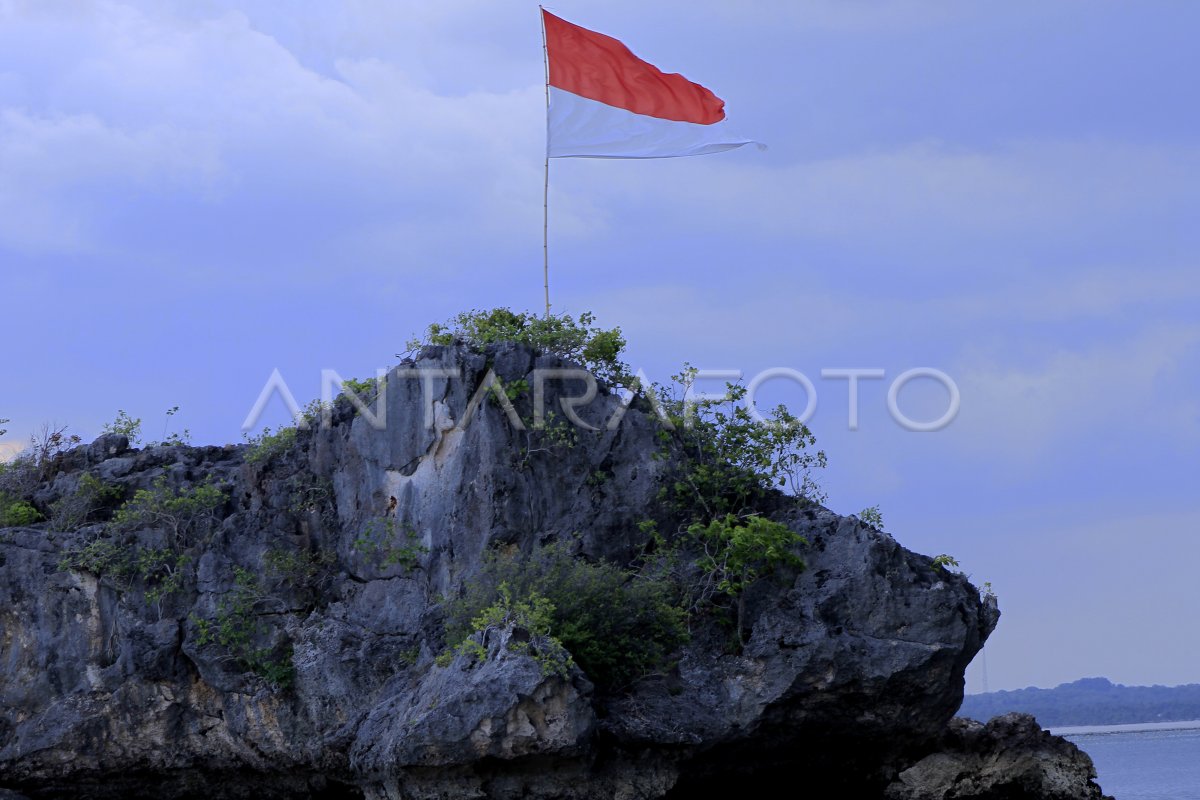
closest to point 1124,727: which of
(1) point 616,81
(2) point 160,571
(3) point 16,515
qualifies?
(1) point 616,81

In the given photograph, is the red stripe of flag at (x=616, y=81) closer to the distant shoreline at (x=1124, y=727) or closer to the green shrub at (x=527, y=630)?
the green shrub at (x=527, y=630)

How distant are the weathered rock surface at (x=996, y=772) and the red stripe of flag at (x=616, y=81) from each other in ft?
43.4

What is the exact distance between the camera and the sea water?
151 feet

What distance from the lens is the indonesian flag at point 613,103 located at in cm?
2742

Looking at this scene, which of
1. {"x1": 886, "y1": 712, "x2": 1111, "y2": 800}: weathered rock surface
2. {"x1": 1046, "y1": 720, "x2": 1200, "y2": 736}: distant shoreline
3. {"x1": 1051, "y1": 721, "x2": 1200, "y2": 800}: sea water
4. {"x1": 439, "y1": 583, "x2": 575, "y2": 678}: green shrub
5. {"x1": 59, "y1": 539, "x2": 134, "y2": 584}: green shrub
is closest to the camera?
{"x1": 439, "y1": 583, "x2": 575, "y2": 678}: green shrub

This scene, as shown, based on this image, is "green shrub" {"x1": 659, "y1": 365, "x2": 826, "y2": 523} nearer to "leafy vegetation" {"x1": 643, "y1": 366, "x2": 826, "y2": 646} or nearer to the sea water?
"leafy vegetation" {"x1": 643, "y1": 366, "x2": 826, "y2": 646}

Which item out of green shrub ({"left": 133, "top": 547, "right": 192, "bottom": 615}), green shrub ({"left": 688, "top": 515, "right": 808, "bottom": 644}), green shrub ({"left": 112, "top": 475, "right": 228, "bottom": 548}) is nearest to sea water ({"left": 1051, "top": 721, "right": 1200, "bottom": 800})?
green shrub ({"left": 688, "top": 515, "right": 808, "bottom": 644})

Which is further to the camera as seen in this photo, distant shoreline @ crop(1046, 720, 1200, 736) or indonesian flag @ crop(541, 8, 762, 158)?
distant shoreline @ crop(1046, 720, 1200, 736)

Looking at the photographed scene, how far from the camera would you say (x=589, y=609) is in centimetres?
2394

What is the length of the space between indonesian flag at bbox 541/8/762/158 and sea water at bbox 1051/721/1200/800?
26.8m

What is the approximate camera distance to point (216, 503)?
96.1ft

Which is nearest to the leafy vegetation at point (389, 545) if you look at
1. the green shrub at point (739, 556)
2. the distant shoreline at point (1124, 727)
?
the green shrub at point (739, 556)

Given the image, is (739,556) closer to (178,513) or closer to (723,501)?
(723,501)

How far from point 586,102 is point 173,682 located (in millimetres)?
13897
